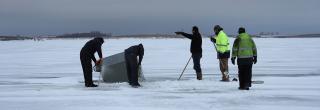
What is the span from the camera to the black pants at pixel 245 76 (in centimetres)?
1090

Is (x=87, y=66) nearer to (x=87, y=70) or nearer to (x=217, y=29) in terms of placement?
(x=87, y=70)

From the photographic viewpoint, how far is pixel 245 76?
10961 mm

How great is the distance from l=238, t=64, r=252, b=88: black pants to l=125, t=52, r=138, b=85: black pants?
2363mm

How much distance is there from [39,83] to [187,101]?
5338 mm

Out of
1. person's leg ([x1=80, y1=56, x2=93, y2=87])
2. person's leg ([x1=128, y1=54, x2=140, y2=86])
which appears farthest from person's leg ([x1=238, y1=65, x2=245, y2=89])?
person's leg ([x1=80, y1=56, x2=93, y2=87])

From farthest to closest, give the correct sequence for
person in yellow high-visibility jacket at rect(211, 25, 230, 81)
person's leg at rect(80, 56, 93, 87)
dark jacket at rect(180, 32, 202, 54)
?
dark jacket at rect(180, 32, 202, 54)
person in yellow high-visibility jacket at rect(211, 25, 230, 81)
person's leg at rect(80, 56, 93, 87)

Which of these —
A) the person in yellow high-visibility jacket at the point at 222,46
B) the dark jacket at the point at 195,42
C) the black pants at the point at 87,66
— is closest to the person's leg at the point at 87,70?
the black pants at the point at 87,66

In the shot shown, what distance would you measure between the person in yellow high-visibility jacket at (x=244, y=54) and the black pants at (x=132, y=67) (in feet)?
7.46

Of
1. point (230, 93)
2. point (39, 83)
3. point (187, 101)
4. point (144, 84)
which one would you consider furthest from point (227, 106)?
point (39, 83)

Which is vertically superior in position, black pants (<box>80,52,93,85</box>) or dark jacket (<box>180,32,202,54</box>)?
dark jacket (<box>180,32,202,54</box>)

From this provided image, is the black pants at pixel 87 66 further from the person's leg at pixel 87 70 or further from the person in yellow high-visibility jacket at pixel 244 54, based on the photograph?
the person in yellow high-visibility jacket at pixel 244 54

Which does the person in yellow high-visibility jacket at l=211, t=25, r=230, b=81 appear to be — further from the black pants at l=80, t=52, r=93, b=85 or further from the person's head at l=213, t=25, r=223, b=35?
the black pants at l=80, t=52, r=93, b=85

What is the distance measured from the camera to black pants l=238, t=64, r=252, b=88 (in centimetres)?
1090

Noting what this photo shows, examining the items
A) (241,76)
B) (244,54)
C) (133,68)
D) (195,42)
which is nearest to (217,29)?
(195,42)
